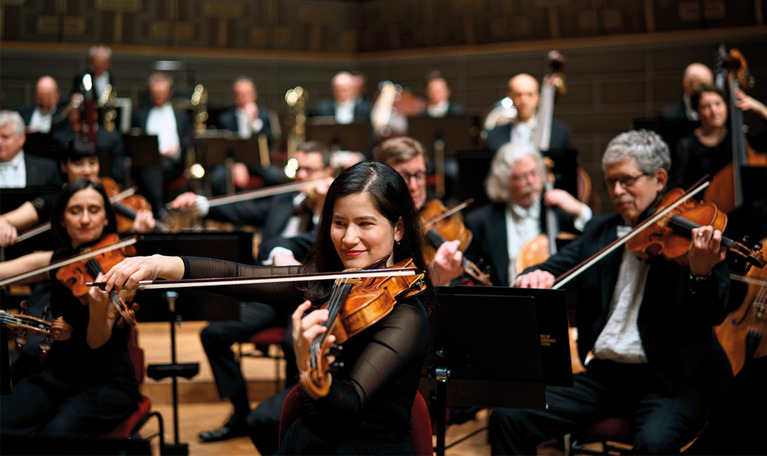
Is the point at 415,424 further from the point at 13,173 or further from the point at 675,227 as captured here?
the point at 13,173

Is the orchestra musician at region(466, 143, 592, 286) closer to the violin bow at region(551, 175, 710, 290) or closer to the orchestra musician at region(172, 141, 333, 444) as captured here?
the orchestra musician at region(172, 141, 333, 444)

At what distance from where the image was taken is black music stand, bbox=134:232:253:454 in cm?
298

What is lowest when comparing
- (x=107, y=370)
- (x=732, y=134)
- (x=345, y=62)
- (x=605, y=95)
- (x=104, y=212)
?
(x=107, y=370)

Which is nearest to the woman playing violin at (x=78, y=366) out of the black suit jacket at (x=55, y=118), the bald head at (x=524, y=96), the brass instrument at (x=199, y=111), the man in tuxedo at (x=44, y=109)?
the bald head at (x=524, y=96)

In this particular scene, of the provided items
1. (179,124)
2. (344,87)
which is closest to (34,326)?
(344,87)

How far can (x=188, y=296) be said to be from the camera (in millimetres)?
3092

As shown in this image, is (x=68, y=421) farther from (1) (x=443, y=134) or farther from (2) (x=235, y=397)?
(1) (x=443, y=134)

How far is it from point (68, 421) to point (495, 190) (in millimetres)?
2079

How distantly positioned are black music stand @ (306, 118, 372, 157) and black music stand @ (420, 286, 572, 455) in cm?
373

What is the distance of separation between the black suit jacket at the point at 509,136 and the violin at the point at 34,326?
3252mm

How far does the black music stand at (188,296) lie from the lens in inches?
117

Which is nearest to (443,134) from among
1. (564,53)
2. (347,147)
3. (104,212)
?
(347,147)

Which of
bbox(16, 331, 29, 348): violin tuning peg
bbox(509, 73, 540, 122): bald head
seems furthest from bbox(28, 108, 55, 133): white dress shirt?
bbox(16, 331, 29, 348): violin tuning peg

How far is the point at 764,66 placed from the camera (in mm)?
6715
